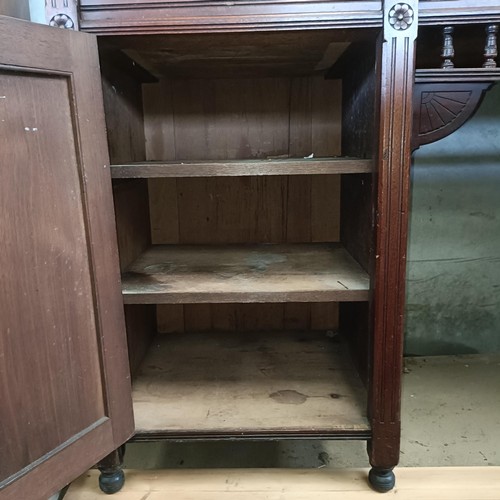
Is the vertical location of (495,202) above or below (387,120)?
below

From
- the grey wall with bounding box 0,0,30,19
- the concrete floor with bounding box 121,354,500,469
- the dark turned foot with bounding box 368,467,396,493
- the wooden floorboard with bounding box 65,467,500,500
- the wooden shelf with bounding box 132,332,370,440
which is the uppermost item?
the grey wall with bounding box 0,0,30,19

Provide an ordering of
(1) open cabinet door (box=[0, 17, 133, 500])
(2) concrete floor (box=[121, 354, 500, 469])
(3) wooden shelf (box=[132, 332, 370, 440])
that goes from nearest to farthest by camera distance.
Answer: (1) open cabinet door (box=[0, 17, 133, 500])
(3) wooden shelf (box=[132, 332, 370, 440])
(2) concrete floor (box=[121, 354, 500, 469])

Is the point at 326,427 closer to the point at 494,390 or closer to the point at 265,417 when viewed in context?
the point at 265,417

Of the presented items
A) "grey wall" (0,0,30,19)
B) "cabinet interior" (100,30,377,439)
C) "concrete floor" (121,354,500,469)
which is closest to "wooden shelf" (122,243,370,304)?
"cabinet interior" (100,30,377,439)

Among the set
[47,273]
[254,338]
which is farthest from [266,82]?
[47,273]

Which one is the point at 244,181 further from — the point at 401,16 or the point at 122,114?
the point at 401,16

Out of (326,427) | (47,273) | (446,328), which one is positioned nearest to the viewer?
(47,273)

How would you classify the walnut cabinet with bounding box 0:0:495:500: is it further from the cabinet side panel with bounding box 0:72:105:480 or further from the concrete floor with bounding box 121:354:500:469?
Result: the concrete floor with bounding box 121:354:500:469

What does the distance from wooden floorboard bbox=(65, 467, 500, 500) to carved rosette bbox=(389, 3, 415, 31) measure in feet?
3.88

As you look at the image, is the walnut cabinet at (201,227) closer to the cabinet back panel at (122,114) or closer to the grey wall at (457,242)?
the cabinet back panel at (122,114)

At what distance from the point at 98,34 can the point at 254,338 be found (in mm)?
1175

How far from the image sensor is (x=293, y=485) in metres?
1.27

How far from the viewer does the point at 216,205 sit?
1.75 m

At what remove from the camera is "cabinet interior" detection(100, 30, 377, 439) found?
1173 mm
